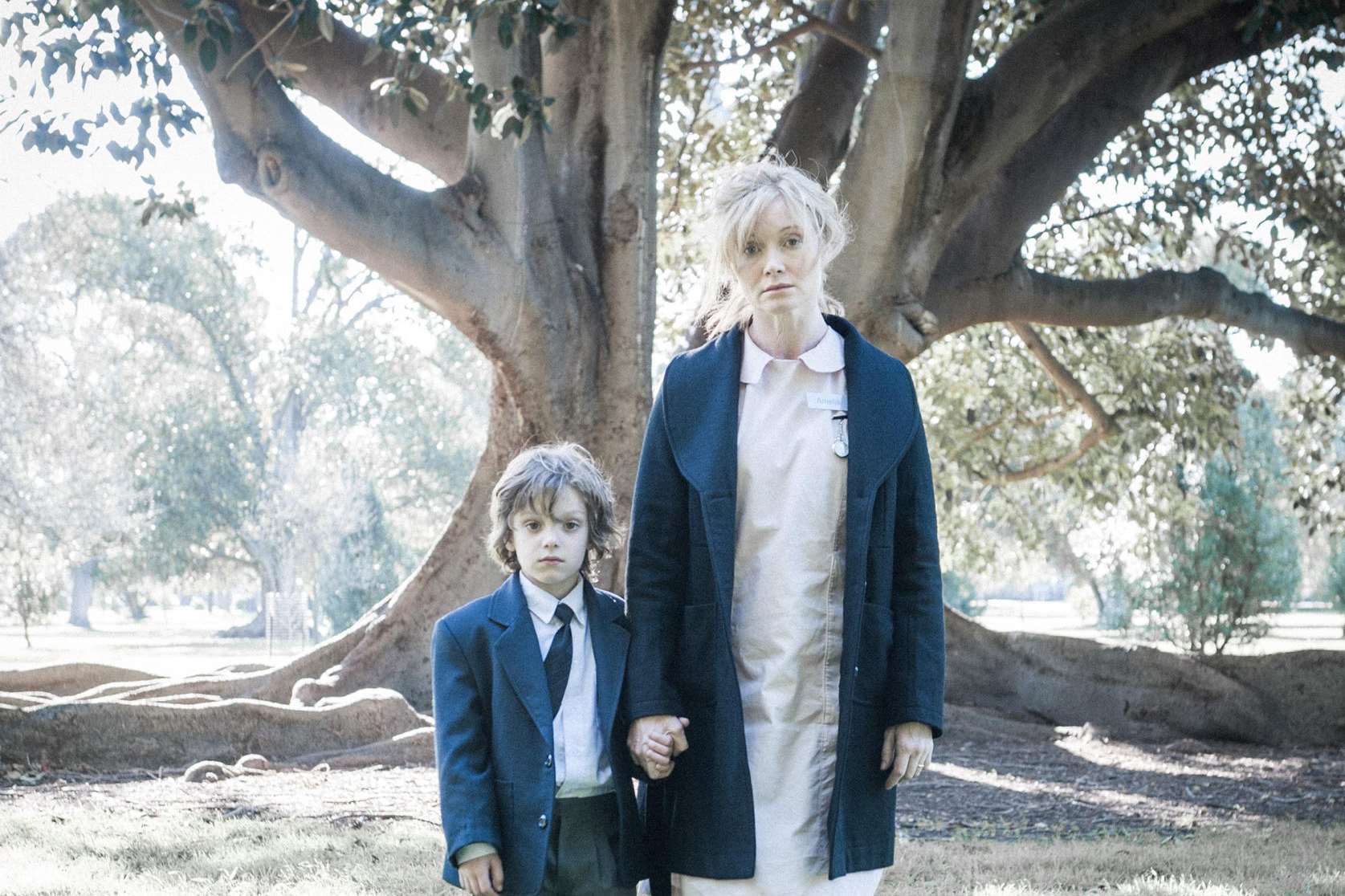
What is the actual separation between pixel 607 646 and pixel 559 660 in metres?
0.11

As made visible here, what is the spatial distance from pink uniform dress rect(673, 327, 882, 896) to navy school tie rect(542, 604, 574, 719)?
0.42 m

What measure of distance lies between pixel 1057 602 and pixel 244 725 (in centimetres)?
6894

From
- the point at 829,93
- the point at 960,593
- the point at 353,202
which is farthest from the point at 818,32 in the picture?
the point at 960,593

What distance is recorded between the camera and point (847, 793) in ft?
8.13

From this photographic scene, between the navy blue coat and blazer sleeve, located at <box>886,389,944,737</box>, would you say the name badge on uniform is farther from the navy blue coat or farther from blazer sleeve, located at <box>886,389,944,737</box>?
blazer sleeve, located at <box>886,389,944,737</box>

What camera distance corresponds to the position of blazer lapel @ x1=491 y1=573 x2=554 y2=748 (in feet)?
8.75

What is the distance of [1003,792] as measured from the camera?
23.1ft

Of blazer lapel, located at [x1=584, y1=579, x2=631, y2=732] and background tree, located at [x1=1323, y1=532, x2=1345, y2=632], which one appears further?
background tree, located at [x1=1323, y1=532, x2=1345, y2=632]

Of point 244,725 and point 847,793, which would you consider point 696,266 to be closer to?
point 244,725

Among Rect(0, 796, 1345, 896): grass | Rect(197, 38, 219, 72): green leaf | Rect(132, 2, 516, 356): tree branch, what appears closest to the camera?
Rect(0, 796, 1345, 896): grass

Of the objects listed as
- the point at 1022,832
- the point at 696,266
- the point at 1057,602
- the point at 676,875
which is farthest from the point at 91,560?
the point at 1057,602

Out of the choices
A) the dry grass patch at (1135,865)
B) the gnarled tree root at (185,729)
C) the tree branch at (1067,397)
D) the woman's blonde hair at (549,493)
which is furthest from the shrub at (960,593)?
the woman's blonde hair at (549,493)

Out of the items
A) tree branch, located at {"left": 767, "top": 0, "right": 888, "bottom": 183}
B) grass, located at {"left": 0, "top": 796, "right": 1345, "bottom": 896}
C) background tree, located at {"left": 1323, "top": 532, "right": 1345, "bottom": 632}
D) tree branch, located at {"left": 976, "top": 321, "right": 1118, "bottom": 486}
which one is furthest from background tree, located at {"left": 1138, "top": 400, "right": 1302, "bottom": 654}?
background tree, located at {"left": 1323, "top": 532, "right": 1345, "bottom": 632}

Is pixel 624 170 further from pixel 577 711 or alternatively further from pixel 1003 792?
pixel 577 711
